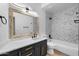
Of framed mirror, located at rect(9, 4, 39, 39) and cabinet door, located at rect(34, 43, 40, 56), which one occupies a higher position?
framed mirror, located at rect(9, 4, 39, 39)

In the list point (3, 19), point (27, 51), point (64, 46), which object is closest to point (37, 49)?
point (27, 51)

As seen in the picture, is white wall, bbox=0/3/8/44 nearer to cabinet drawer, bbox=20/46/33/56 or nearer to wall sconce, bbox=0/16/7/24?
wall sconce, bbox=0/16/7/24

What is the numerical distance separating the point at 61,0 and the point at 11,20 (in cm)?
110

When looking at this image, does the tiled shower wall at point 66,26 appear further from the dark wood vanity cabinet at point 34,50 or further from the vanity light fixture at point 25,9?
the vanity light fixture at point 25,9

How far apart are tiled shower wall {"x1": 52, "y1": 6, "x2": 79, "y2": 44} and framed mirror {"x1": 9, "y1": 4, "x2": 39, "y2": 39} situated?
1.67 ft

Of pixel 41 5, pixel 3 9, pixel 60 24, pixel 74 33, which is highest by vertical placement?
pixel 41 5

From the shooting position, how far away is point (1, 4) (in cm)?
142

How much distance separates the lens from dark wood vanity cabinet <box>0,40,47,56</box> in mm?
1406

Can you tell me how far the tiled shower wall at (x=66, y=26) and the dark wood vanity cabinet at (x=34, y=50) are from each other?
34 centimetres

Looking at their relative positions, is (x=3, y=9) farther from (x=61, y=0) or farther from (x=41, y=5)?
(x=61, y=0)

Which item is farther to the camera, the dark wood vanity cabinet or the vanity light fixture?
the vanity light fixture

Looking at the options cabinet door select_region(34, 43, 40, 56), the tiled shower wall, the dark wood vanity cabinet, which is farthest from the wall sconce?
the tiled shower wall

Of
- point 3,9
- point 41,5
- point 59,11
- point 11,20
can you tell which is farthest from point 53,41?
point 3,9

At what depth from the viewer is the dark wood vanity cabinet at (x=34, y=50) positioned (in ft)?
4.61
